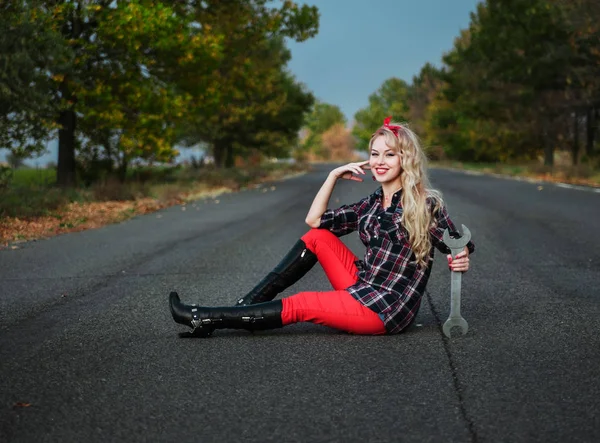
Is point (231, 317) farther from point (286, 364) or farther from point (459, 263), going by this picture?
point (459, 263)

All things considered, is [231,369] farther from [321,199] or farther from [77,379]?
[321,199]

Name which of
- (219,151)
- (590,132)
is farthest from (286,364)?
(219,151)

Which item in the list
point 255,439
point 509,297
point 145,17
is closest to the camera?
point 255,439

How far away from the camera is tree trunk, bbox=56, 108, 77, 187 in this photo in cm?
2156

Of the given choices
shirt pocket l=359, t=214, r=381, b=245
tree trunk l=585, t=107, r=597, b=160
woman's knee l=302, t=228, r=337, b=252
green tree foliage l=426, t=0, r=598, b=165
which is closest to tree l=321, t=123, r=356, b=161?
green tree foliage l=426, t=0, r=598, b=165

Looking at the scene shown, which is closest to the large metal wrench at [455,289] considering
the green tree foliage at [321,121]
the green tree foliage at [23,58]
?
the green tree foliage at [23,58]

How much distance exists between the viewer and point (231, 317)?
495 centimetres

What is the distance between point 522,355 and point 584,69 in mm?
23310

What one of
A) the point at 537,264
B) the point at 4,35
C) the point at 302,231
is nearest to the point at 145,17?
the point at 4,35

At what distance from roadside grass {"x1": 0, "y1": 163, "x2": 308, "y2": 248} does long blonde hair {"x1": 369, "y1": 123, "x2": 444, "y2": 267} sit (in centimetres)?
788

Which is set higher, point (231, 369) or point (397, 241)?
point (397, 241)

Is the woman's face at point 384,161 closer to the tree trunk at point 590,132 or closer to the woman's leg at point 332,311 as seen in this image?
the woman's leg at point 332,311

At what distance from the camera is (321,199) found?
5.28 m

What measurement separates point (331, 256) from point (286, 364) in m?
1.10
